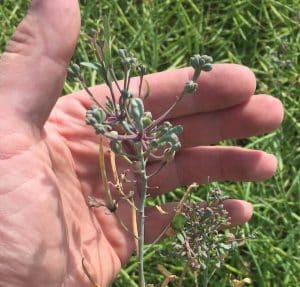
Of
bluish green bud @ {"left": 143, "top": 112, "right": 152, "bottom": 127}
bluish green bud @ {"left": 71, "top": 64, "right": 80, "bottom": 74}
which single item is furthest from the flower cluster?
bluish green bud @ {"left": 71, "top": 64, "right": 80, "bottom": 74}

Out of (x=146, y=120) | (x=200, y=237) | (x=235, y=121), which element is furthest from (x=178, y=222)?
(x=235, y=121)

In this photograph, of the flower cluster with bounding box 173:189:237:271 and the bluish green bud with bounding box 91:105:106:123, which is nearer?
the bluish green bud with bounding box 91:105:106:123

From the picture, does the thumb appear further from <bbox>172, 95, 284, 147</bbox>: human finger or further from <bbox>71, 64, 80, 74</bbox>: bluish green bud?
<bbox>172, 95, 284, 147</bbox>: human finger

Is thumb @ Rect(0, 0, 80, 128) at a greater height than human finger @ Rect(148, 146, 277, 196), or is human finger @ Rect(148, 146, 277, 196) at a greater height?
thumb @ Rect(0, 0, 80, 128)

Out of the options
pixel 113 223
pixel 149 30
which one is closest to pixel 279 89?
pixel 149 30

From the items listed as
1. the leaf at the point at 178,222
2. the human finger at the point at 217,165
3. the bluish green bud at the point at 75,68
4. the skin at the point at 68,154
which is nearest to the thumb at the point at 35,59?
the skin at the point at 68,154

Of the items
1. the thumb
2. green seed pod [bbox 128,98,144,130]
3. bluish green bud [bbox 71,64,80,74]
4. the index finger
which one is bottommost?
the index finger

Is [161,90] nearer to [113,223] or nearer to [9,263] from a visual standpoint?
[113,223]
